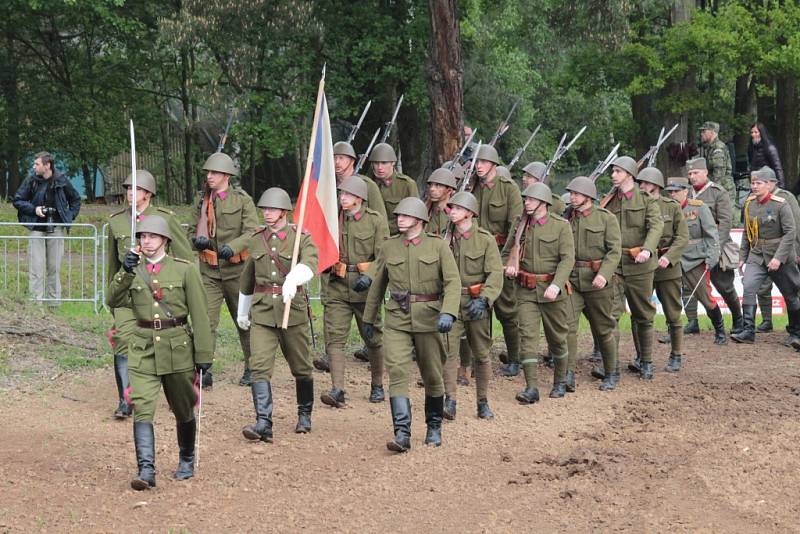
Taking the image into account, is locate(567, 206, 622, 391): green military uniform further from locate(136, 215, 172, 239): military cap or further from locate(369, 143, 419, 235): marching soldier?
locate(136, 215, 172, 239): military cap

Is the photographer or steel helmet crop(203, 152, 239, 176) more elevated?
steel helmet crop(203, 152, 239, 176)

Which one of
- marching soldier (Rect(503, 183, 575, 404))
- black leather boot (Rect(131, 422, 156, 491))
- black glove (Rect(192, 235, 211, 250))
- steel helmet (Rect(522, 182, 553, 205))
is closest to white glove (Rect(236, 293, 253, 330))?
black glove (Rect(192, 235, 211, 250))

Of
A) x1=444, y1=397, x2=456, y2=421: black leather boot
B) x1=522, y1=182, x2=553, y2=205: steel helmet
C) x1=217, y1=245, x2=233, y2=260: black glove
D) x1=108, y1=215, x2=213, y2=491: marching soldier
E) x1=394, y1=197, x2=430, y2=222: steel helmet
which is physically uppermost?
x1=522, y1=182, x2=553, y2=205: steel helmet

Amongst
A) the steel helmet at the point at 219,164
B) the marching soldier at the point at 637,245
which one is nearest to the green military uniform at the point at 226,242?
the steel helmet at the point at 219,164

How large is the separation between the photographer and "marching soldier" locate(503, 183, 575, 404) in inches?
260

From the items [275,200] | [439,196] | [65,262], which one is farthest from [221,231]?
[65,262]

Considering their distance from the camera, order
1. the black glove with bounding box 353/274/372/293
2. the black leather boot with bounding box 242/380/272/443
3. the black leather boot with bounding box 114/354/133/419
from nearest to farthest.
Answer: the black leather boot with bounding box 242/380/272/443 < the black leather boot with bounding box 114/354/133/419 < the black glove with bounding box 353/274/372/293

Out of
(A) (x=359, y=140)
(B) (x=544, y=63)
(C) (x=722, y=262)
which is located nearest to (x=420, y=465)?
(C) (x=722, y=262)

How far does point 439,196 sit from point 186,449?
4047 millimetres

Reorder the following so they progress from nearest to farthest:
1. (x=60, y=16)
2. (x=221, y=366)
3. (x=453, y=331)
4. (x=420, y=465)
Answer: (x=420, y=465), (x=453, y=331), (x=221, y=366), (x=60, y=16)

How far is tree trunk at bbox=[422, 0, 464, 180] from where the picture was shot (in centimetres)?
1870

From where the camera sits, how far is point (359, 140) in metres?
29.1

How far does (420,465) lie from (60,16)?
24.4m

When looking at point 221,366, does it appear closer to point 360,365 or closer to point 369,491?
point 360,365
